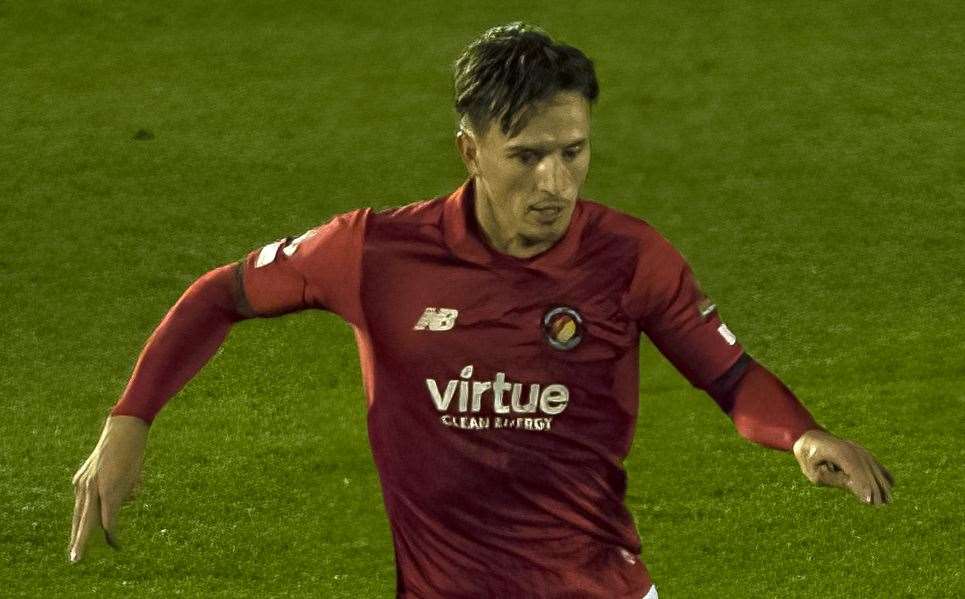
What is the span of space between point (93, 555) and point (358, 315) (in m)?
3.77

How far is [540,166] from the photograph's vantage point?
13.9ft

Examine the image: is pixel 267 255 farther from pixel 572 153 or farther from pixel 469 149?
pixel 572 153

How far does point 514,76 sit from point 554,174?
240 mm

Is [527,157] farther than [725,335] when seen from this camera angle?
No

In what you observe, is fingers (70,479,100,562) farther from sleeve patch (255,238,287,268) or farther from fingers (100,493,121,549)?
sleeve patch (255,238,287,268)

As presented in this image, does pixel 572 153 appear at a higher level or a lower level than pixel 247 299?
higher

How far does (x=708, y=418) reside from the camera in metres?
9.03

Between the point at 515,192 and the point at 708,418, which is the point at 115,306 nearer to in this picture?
the point at 708,418

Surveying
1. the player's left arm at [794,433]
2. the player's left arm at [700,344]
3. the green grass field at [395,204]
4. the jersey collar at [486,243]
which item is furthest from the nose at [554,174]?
the green grass field at [395,204]

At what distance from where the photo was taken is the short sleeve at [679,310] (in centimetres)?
443

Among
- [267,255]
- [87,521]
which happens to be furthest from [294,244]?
[87,521]

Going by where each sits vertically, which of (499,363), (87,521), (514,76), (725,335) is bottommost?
(87,521)

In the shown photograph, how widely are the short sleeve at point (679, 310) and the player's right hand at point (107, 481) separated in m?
1.19

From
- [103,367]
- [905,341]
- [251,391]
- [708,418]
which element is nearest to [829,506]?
[708,418]
